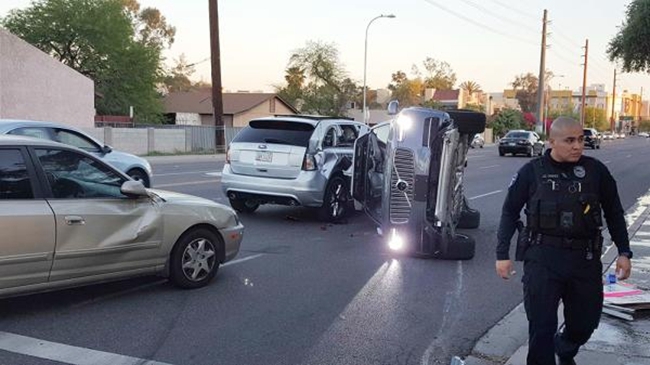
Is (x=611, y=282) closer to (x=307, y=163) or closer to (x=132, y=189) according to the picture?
(x=132, y=189)

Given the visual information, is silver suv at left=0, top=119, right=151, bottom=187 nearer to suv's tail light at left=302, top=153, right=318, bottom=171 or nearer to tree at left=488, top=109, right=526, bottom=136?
suv's tail light at left=302, top=153, right=318, bottom=171

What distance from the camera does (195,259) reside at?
650 centimetres

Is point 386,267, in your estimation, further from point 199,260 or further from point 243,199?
point 243,199

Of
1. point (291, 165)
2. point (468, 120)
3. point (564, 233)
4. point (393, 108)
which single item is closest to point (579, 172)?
point (564, 233)

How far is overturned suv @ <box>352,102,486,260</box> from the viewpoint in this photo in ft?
25.2

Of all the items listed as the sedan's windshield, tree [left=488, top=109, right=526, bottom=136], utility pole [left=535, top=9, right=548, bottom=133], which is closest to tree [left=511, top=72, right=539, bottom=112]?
tree [left=488, top=109, right=526, bottom=136]

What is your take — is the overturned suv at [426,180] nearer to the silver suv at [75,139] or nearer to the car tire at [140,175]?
the silver suv at [75,139]

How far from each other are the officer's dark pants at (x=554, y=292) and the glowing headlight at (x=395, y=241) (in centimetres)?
399

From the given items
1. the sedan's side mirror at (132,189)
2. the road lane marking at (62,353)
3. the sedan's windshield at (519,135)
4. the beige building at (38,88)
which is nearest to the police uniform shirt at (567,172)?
the road lane marking at (62,353)

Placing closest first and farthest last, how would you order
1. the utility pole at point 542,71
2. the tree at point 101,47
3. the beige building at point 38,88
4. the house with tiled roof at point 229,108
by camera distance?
the beige building at point 38,88, the tree at point 101,47, the utility pole at point 542,71, the house with tiled roof at point 229,108

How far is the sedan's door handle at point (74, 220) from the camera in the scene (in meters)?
5.38

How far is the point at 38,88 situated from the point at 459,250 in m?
32.2

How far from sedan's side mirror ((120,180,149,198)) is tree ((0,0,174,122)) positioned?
44.2 metres

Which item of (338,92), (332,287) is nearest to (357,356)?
(332,287)
